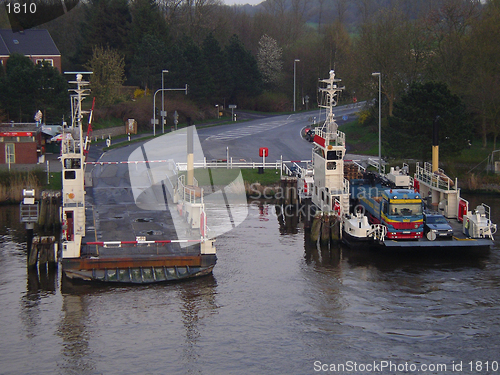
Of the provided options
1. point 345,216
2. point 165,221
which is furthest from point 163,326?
point 345,216

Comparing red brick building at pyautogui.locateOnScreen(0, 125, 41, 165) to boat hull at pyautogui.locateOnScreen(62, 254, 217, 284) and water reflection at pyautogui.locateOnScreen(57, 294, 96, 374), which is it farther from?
water reflection at pyautogui.locateOnScreen(57, 294, 96, 374)

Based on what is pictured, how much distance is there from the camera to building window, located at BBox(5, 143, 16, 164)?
55.7 meters

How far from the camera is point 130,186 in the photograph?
156ft

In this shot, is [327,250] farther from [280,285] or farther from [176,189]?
[176,189]

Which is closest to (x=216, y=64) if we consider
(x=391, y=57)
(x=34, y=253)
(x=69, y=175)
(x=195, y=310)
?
(x=391, y=57)

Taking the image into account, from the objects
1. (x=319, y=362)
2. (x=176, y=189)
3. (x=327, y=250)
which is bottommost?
(x=319, y=362)

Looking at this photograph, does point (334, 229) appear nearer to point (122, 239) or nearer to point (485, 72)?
point (122, 239)

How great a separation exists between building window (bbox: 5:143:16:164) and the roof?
36031 millimetres

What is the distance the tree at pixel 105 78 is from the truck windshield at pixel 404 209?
5313 cm

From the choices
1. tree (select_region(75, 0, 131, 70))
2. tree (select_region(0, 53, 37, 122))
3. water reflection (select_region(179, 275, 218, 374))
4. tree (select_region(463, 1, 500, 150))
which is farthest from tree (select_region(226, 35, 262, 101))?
water reflection (select_region(179, 275, 218, 374))

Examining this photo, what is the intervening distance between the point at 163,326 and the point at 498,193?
3486 cm

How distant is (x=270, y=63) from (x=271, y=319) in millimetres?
87573

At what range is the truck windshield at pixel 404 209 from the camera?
109ft

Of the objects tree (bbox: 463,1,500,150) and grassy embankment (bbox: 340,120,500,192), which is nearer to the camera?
grassy embankment (bbox: 340,120,500,192)
